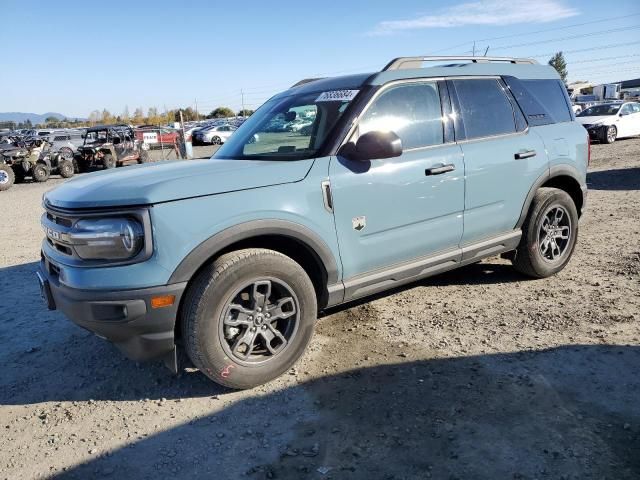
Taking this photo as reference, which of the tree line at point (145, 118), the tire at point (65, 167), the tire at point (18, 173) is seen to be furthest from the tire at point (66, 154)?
the tree line at point (145, 118)

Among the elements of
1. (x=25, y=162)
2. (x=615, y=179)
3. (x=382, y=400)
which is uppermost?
(x=25, y=162)

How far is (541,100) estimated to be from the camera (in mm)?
4555

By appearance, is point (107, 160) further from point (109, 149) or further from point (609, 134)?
point (609, 134)

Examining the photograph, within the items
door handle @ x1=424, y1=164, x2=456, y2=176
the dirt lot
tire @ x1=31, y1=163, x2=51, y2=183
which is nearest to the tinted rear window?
door handle @ x1=424, y1=164, x2=456, y2=176

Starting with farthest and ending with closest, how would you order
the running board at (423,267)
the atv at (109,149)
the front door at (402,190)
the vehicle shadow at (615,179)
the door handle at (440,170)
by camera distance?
the atv at (109,149)
the vehicle shadow at (615,179)
the door handle at (440,170)
the running board at (423,267)
the front door at (402,190)

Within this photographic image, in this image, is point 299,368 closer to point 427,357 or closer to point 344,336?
point 344,336

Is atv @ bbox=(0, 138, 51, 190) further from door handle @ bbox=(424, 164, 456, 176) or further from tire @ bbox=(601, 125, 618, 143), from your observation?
tire @ bbox=(601, 125, 618, 143)

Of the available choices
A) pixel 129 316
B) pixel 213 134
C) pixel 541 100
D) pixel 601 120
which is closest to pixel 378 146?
pixel 129 316

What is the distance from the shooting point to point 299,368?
10.9 feet

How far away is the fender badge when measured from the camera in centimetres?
329

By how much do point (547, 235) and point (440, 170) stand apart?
1.67 metres

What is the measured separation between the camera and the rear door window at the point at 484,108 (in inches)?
155

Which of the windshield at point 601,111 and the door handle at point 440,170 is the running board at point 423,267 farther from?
the windshield at point 601,111

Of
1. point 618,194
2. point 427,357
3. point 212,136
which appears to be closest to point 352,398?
point 427,357
